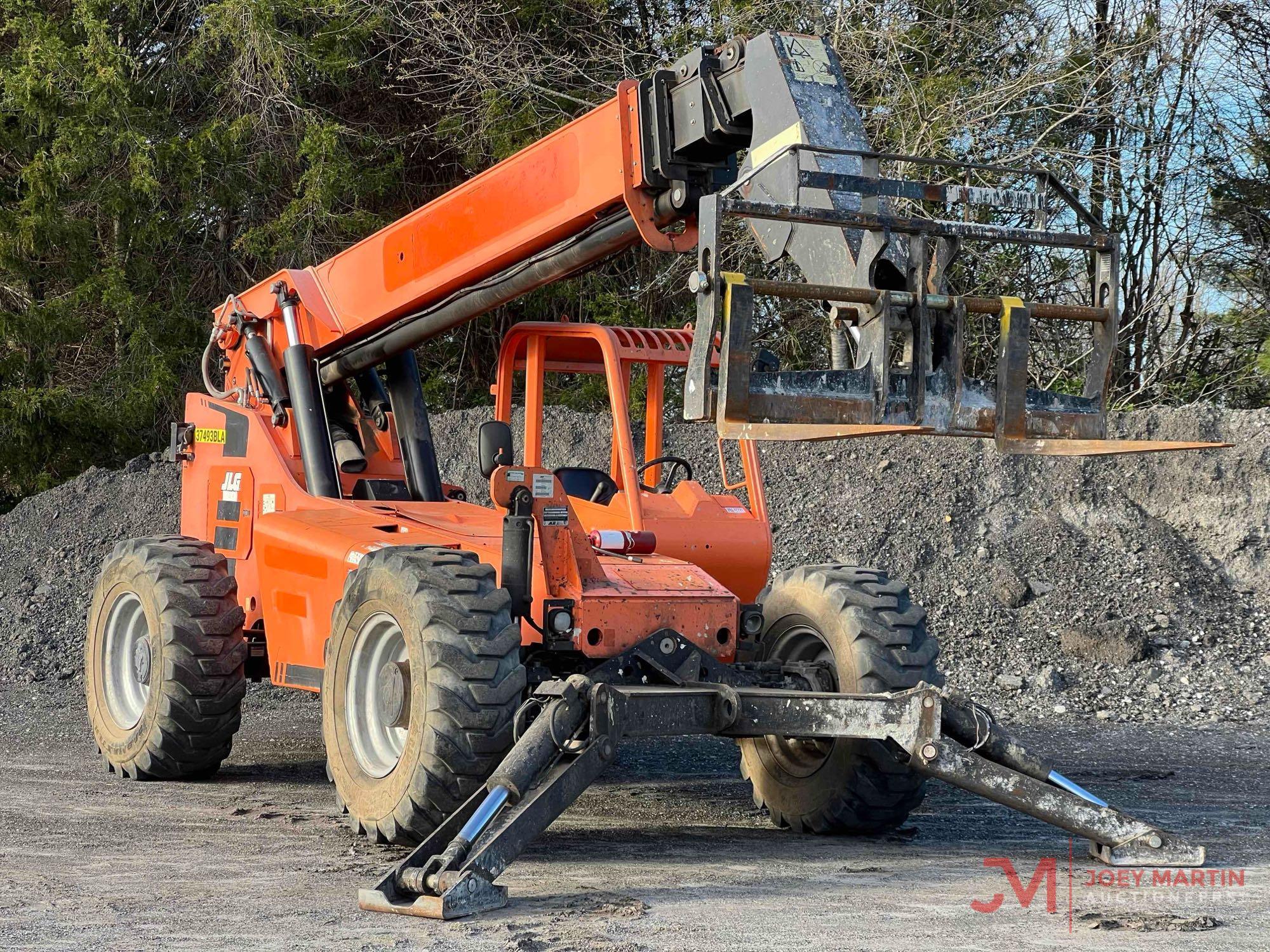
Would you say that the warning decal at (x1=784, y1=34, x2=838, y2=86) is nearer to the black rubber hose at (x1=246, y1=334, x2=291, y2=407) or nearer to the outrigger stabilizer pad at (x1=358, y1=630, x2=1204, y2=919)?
the outrigger stabilizer pad at (x1=358, y1=630, x2=1204, y2=919)

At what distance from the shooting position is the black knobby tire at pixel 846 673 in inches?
272

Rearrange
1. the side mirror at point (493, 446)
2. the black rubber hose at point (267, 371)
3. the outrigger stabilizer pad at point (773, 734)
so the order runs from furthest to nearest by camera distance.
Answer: the black rubber hose at point (267, 371) → the side mirror at point (493, 446) → the outrigger stabilizer pad at point (773, 734)

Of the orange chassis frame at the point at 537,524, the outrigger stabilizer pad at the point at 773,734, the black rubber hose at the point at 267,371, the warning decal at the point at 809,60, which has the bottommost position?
the outrigger stabilizer pad at the point at 773,734

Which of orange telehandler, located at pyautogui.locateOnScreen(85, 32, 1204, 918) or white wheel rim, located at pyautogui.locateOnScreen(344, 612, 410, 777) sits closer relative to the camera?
orange telehandler, located at pyautogui.locateOnScreen(85, 32, 1204, 918)

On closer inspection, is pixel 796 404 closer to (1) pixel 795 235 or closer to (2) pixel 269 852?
(1) pixel 795 235

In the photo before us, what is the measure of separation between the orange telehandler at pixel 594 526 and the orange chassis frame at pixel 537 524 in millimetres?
20

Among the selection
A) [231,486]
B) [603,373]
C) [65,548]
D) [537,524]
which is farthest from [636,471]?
[65,548]

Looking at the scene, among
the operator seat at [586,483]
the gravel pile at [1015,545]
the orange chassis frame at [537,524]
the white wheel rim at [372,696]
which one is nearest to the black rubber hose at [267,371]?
the orange chassis frame at [537,524]

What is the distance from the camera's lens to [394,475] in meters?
9.22

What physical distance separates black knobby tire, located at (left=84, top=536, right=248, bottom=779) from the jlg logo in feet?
1.08

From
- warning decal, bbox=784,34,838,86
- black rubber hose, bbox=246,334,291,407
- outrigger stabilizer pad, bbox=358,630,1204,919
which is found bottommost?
outrigger stabilizer pad, bbox=358,630,1204,919

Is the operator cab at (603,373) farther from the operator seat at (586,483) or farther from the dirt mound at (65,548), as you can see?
the dirt mound at (65,548)

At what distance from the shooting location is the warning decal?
613 centimetres

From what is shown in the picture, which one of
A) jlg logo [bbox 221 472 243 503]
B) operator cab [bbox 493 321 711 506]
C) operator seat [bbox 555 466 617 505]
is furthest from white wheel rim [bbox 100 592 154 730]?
operator seat [bbox 555 466 617 505]
